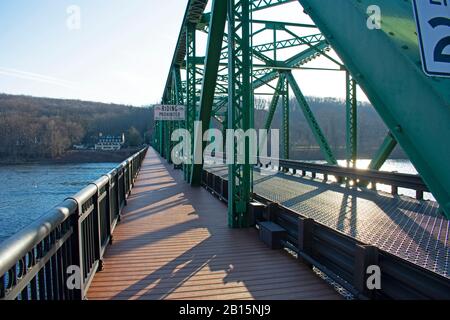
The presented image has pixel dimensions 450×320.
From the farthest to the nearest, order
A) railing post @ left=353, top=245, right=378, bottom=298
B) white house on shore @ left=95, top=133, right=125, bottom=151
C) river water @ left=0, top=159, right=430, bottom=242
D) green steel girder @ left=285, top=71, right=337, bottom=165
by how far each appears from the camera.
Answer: white house on shore @ left=95, top=133, right=125, bottom=151 → river water @ left=0, top=159, right=430, bottom=242 → green steel girder @ left=285, top=71, right=337, bottom=165 → railing post @ left=353, top=245, right=378, bottom=298

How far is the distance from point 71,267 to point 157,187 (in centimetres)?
1110

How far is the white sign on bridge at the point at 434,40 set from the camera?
1.70m

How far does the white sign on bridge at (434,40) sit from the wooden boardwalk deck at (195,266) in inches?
125

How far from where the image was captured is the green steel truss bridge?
2303 mm

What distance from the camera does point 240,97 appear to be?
785 centimetres

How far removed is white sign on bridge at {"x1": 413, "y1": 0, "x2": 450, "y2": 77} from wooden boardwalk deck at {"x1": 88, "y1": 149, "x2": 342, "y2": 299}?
318 centimetres

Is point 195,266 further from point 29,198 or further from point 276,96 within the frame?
point 29,198

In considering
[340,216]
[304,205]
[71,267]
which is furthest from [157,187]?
[71,267]

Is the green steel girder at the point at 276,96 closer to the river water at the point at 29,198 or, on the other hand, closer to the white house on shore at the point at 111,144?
the river water at the point at 29,198

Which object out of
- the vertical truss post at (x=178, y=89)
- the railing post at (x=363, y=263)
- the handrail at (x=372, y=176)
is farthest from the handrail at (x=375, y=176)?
the vertical truss post at (x=178, y=89)

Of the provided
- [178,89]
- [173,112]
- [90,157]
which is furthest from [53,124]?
[173,112]

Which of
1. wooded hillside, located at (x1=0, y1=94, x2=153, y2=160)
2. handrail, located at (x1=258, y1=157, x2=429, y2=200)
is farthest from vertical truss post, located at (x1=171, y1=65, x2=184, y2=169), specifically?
wooded hillside, located at (x1=0, y1=94, x2=153, y2=160)

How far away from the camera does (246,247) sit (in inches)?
245

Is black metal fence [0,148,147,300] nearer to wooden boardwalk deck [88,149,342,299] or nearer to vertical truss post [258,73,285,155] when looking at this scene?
wooden boardwalk deck [88,149,342,299]
